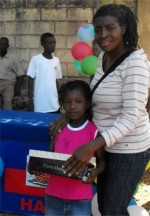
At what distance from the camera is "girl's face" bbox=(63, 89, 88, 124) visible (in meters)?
2.38

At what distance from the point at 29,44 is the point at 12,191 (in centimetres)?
499

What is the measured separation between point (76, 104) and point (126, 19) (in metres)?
0.56

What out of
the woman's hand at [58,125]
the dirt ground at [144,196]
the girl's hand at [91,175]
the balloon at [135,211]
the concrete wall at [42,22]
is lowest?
the dirt ground at [144,196]

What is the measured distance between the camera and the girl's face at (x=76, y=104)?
2379 millimetres

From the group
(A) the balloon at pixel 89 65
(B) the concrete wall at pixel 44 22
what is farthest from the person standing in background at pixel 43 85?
(B) the concrete wall at pixel 44 22

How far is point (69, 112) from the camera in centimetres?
240

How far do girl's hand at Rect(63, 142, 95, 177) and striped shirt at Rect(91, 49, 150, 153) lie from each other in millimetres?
101

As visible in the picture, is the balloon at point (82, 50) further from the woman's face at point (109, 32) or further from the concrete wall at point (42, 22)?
the woman's face at point (109, 32)

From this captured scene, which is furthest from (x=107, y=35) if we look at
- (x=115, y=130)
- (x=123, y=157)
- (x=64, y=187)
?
(x=64, y=187)

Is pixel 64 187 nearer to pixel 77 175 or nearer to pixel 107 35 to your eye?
pixel 77 175

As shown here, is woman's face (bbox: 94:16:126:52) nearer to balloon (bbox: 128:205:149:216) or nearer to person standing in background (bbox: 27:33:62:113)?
balloon (bbox: 128:205:149:216)

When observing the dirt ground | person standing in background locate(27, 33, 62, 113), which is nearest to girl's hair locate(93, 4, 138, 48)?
the dirt ground

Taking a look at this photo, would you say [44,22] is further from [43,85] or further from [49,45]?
[43,85]

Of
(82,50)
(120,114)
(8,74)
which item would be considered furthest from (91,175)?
(8,74)
